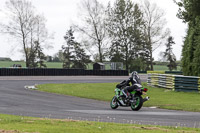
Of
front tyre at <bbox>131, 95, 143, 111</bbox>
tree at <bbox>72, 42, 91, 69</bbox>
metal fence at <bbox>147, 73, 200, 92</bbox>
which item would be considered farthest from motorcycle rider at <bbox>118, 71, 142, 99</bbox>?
tree at <bbox>72, 42, 91, 69</bbox>

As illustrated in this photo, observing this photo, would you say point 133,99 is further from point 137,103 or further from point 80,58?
point 80,58

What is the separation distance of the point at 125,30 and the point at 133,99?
→ 5928cm

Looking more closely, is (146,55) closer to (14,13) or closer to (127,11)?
(127,11)

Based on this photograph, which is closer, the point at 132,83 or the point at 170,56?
the point at 132,83

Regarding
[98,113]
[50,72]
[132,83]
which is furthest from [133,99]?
[50,72]

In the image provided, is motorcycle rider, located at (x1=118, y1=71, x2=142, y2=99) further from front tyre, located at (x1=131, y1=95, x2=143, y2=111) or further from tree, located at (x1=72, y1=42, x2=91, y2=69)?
tree, located at (x1=72, y1=42, x2=91, y2=69)

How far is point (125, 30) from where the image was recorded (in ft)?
249

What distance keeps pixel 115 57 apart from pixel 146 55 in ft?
38.1

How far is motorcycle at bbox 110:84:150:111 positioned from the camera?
16.9 m

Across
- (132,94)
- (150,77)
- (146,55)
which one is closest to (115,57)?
(146,55)

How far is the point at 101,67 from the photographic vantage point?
64.5 m

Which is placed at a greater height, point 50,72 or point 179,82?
point 50,72

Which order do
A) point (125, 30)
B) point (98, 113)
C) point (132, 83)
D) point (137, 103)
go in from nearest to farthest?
point (98, 113)
point (137, 103)
point (132, 83)
point (125, 30)

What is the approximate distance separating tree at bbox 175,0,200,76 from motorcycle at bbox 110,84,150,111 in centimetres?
1685
